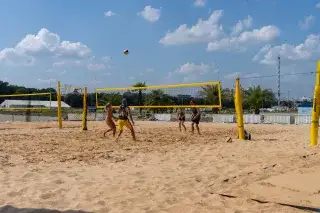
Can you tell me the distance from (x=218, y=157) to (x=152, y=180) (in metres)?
1.96

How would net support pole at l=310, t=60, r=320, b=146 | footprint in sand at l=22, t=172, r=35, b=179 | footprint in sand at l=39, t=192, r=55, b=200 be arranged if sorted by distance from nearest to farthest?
footprint in sand at l=39, t=192, r=55, b=200, footprint in sand at l=22, t=172, r=35, b=179, net support pole at l=310, t=60, r=320, b=146

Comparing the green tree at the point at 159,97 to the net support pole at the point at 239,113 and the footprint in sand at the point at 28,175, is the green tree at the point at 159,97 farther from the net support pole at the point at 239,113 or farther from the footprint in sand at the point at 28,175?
the footprint in sand at the point at 28,175

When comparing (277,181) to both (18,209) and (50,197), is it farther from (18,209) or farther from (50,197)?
(18,209)

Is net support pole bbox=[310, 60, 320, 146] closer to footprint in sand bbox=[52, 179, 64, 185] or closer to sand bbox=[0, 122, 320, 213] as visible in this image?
sand bbox=[0, 122, 320, 213]

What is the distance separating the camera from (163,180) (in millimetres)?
4781

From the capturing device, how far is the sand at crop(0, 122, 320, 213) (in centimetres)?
374

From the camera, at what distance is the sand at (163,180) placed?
3.74 m

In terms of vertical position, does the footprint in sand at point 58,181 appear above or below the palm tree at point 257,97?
below

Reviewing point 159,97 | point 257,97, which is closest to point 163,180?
point 159,97

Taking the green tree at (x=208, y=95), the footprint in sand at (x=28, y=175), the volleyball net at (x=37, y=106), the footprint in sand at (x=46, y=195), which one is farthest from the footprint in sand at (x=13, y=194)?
the volleyball net at (x=37, y=106)

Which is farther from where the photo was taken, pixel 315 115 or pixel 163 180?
pixel 315 115

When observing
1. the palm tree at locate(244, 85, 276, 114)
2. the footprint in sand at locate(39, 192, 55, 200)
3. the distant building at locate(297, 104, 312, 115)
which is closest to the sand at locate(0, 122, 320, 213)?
the footprint in sand at locate(39, 192, 55, 200)

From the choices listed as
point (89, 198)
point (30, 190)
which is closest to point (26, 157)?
point (30, 190)

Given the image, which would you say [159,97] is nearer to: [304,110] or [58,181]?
[304,110]
